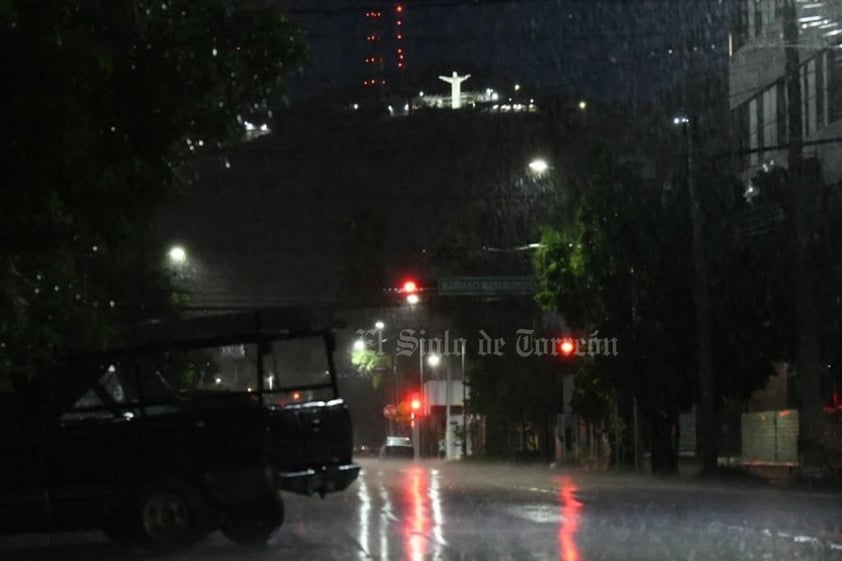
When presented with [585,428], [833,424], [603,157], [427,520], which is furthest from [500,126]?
[427,520]

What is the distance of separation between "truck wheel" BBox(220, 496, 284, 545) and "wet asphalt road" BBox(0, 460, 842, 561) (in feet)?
0.71

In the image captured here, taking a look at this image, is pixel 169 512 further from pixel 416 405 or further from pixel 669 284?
pixel 416 405

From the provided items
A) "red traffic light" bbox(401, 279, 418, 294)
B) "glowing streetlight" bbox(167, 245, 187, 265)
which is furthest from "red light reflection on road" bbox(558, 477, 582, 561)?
"glowing streetlight" bbox(167, 245, 187, 265)

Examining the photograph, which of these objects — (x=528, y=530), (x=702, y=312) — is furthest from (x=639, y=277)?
(x=528, y=530)

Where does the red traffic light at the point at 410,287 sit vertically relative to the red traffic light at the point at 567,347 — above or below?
above

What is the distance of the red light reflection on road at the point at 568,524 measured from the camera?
15.4 meters

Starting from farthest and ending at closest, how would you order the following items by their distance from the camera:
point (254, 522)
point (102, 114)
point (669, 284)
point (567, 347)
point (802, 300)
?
1. point (567, 347)
2. point (669, 284)
3. point (802, 300)
4. point (254, 522)
5. point (102, 114)

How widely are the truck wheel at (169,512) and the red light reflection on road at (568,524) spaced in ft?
13.2

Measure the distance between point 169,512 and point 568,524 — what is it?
5.61 metres

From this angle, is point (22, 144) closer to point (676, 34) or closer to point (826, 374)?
point (676, 34)

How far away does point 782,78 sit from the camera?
41.9m

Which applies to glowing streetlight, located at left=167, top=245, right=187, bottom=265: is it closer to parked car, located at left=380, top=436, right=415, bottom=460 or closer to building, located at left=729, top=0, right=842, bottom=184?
building, located at left=729, top=0, right=842, bottom=184

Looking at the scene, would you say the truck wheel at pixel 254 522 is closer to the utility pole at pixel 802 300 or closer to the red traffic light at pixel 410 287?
the utility pole at pixel 802 300

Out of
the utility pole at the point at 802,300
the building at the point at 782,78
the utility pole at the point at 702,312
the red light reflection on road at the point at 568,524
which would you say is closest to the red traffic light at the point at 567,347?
the utility pole at the point at 702,312
